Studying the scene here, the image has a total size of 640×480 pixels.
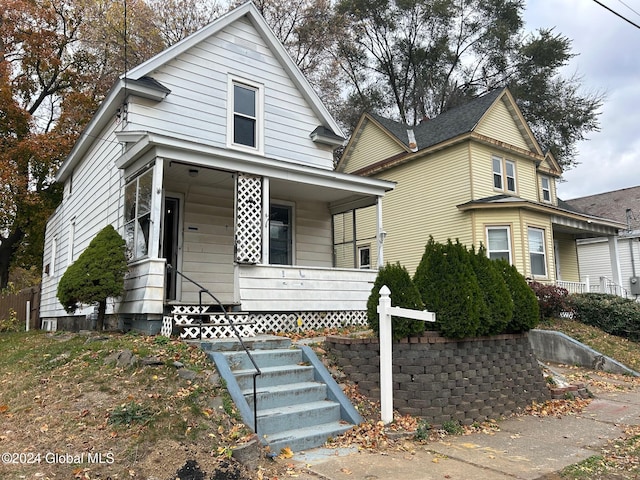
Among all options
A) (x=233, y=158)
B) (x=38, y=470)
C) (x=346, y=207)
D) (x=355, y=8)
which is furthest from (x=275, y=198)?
(x=355, y=8)

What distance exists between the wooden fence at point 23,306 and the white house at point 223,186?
15.0 feet

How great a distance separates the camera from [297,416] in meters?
5.11

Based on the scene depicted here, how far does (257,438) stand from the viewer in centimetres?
435

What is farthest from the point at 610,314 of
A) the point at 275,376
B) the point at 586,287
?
the point at 275,376

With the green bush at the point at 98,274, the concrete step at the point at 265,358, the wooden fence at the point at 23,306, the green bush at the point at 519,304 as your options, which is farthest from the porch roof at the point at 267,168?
the wooden fence at the point at 23,306

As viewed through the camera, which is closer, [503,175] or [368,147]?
[503,175]

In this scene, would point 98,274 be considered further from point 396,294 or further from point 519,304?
point 519,304

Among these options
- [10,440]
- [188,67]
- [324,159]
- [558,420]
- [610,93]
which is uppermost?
[610,93]

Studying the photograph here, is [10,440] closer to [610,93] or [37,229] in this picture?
[37,229]

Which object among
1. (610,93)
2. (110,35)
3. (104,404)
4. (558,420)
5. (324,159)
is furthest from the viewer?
(610,93)

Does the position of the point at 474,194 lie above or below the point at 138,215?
above

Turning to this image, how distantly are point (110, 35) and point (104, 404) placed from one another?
22.6 metres

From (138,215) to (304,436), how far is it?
5.68m

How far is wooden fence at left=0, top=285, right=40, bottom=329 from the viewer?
1764 cm
